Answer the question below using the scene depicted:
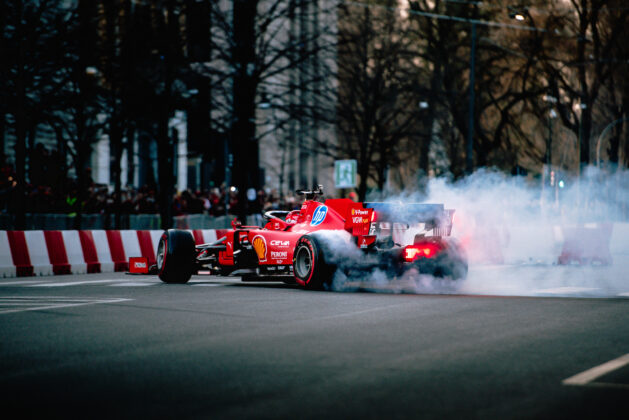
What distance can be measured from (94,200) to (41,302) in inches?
668

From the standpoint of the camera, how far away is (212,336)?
29.9ft

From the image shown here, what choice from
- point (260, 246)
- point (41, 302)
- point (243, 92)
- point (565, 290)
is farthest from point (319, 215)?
point (243, 92)

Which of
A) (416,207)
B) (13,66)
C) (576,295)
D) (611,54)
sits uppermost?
(611,54)

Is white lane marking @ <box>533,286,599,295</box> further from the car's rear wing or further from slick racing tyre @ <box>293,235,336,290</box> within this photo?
slick racing tyre @ <box>293,235,336,290</box>

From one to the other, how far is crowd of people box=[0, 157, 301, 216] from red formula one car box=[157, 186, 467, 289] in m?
9.71

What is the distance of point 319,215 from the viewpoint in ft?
50.7

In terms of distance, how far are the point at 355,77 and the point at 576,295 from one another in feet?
88.9

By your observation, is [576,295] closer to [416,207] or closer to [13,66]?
[416,207]

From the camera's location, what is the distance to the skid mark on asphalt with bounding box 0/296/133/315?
1175 centimetres

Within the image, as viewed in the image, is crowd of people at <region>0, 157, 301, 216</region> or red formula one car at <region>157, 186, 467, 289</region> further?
crowd of people at <region>0, 157, 301, 216</region>

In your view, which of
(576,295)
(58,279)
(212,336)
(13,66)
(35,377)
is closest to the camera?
(35,377)

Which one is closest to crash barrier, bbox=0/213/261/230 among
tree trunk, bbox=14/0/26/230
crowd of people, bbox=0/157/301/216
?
crowd of people, bbox=0/157/301/216

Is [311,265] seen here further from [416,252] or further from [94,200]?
[94,200]

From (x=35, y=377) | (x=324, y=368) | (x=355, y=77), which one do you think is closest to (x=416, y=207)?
(x=324, y=368)
